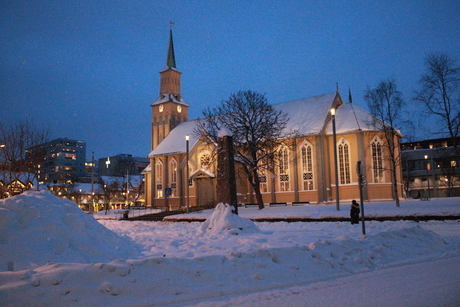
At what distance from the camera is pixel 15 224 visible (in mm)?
8430

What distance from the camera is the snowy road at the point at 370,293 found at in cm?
627

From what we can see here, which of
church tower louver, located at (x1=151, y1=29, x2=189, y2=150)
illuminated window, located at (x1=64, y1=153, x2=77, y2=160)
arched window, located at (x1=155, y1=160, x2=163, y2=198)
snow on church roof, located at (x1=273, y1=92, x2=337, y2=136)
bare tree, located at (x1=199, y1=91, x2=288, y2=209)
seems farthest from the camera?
illuminated window, located at (x1=64, y1=153, x2=77, y2=160)

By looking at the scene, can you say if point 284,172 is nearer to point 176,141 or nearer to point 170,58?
point 176,141

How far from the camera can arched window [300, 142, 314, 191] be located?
40.5m

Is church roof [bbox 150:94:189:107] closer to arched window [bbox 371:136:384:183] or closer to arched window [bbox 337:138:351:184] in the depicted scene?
arched window [bbox 337:138:351:184]

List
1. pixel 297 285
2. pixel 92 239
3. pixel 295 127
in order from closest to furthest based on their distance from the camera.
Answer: pixel 297 285 → pixel 92 239 → pixel 295 127

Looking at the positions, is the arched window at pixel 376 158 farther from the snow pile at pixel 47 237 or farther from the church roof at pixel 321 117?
the snow pile at pixel 47 237

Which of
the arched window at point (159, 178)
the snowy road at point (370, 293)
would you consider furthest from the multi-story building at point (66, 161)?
the snowy road at point (370, 293)

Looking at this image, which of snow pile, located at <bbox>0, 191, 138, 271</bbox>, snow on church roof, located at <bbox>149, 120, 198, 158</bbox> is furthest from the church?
snow pile, located at <bbox>0, 191, 138, 271</bbox>

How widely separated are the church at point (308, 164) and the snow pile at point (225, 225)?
55.4 feet

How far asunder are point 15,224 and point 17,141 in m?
20.4

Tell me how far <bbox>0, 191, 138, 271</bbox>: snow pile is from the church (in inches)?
877

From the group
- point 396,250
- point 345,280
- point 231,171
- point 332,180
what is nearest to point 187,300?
point 345,280

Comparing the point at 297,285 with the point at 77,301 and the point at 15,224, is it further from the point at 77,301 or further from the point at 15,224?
the point at 15,224
